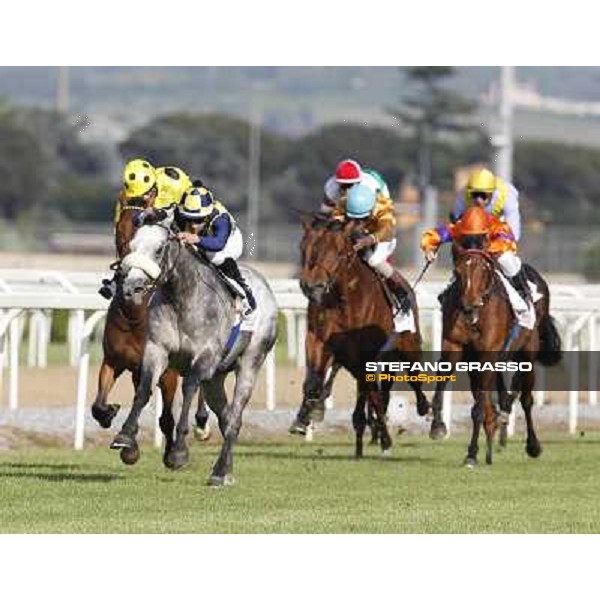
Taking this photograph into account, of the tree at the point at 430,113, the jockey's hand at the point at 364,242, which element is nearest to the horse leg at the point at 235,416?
the jockey's hand at the point at 364,242

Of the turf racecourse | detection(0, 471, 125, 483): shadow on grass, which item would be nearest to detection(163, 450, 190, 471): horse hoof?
the turf racecourse

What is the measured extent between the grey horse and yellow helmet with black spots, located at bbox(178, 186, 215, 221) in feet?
0.55

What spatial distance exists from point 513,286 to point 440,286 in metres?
4.33

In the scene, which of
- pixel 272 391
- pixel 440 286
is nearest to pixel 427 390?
pixel 272 391

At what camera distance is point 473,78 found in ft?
480

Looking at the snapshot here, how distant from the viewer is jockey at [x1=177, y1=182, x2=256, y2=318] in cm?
1159

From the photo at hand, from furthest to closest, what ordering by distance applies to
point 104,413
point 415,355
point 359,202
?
1. point 415,355
2. point 359,202
3. point 104,413

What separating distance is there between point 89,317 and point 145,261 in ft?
17.8

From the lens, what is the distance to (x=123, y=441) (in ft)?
35.9

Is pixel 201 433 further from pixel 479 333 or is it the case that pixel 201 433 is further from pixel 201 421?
pixel 479 333

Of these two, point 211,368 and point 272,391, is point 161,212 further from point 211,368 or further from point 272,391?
point 272,391

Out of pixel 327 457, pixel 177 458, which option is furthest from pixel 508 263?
pixel 177 458

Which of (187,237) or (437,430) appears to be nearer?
(187,237)

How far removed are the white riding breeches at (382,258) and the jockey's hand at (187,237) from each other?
101 inches
